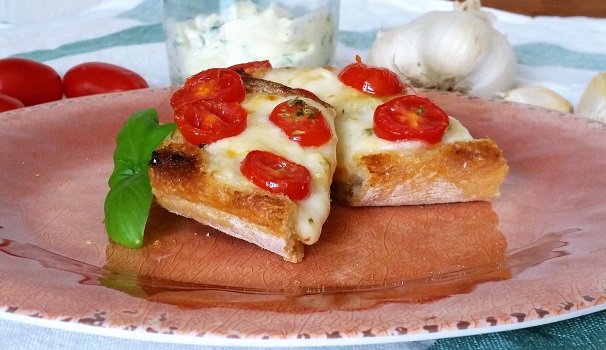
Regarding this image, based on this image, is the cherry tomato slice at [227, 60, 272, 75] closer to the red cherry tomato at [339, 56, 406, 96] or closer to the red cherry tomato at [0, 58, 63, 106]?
the red cherry tomato at [339, 56, 406, 96]

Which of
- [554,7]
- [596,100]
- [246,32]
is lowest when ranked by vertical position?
[554,7]

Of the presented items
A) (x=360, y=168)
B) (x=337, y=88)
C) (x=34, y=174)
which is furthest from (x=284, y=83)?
(x=34, y=174)

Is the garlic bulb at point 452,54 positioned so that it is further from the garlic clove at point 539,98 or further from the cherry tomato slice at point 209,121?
the cherry tomato slice at point 209,121

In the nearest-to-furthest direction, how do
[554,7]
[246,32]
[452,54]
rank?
[246,32], [452,54], [554,7]

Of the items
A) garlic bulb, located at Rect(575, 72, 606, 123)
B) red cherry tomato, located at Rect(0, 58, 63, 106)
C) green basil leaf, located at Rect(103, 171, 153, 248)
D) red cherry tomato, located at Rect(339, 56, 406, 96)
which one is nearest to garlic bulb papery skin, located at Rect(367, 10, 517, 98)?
garlic bulb, located at Rect(575, 72, 606, 123)

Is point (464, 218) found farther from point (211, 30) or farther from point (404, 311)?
point (211, 30)

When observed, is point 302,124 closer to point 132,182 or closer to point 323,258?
point 323,258

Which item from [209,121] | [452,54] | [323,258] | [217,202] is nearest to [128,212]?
[217,202]

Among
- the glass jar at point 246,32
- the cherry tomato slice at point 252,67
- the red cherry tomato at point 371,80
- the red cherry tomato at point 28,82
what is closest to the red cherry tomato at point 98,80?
the red cherry tomato at point 28,82
